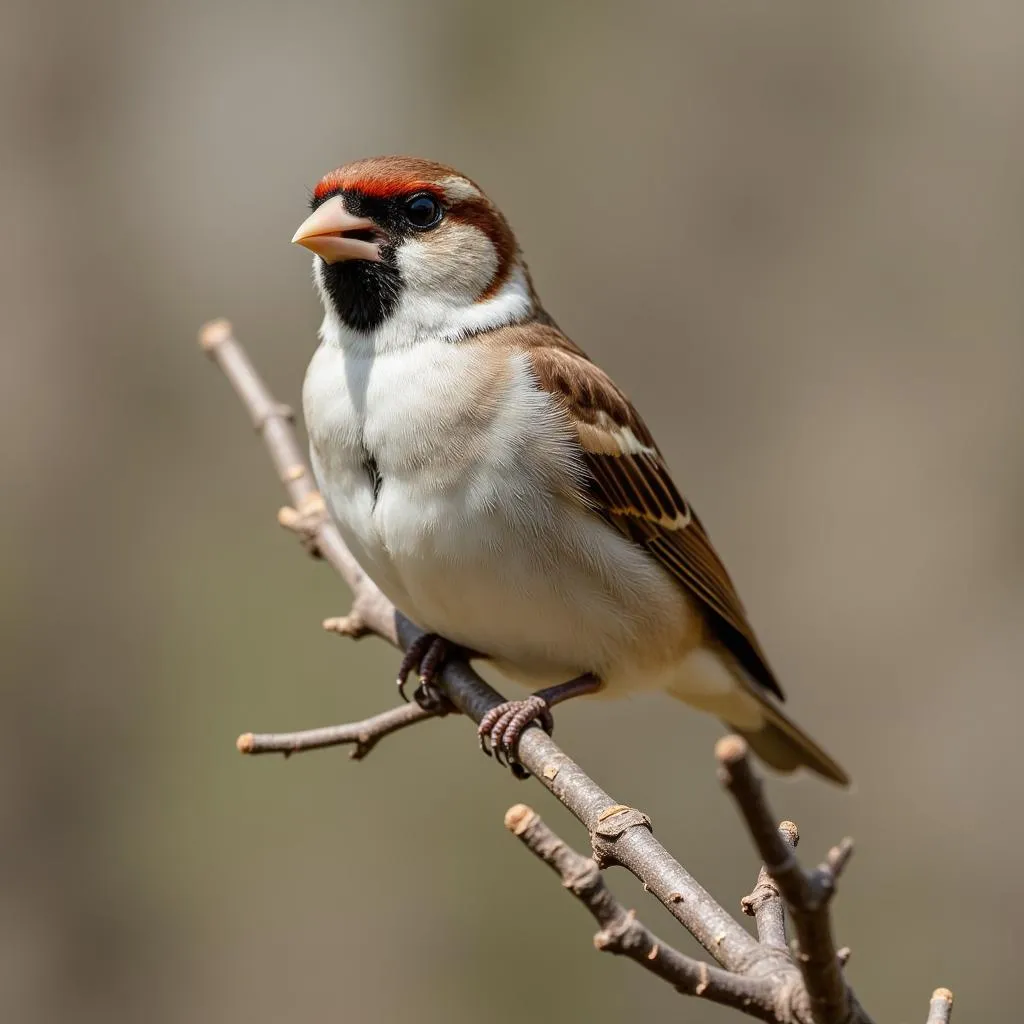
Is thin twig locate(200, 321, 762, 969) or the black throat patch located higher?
the black throat patch

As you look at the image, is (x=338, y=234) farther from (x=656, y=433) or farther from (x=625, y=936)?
(x=656, y=433)

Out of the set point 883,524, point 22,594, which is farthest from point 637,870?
point 883,524

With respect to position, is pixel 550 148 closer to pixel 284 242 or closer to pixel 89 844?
pixel 284 242

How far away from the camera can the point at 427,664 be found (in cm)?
370

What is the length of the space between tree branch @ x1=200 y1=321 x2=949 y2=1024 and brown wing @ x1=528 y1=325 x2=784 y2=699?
2.17 ft

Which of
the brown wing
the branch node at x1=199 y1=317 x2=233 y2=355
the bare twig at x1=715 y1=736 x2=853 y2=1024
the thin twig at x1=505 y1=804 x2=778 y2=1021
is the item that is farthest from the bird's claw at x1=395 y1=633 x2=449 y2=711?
the bare twig at x1=715 y1=736 x2=853 y2=1024

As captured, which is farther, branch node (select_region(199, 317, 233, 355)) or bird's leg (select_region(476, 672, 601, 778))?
branch node (select_region(199, 317, 233, 355))

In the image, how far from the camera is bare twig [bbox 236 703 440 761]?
3029 mm

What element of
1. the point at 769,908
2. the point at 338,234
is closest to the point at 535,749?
the point at 769,908

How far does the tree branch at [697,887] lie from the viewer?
5.46 feet

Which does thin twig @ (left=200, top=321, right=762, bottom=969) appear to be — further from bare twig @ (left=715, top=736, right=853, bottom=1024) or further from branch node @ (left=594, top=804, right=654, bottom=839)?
bare twig @ (left=715, top=736, right=853, bottom=1024)

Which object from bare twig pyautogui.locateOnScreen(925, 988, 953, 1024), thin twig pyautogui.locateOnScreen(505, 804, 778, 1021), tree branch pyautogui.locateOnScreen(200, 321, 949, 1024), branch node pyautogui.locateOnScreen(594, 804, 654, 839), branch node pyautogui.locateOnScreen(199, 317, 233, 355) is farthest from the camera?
branch node pyautogui.locateOnScreen(199, 317, 233, 355)

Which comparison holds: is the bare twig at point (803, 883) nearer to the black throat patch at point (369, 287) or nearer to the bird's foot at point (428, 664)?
the bird's foot at point (428, 664)

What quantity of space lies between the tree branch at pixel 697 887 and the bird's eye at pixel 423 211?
125cm
